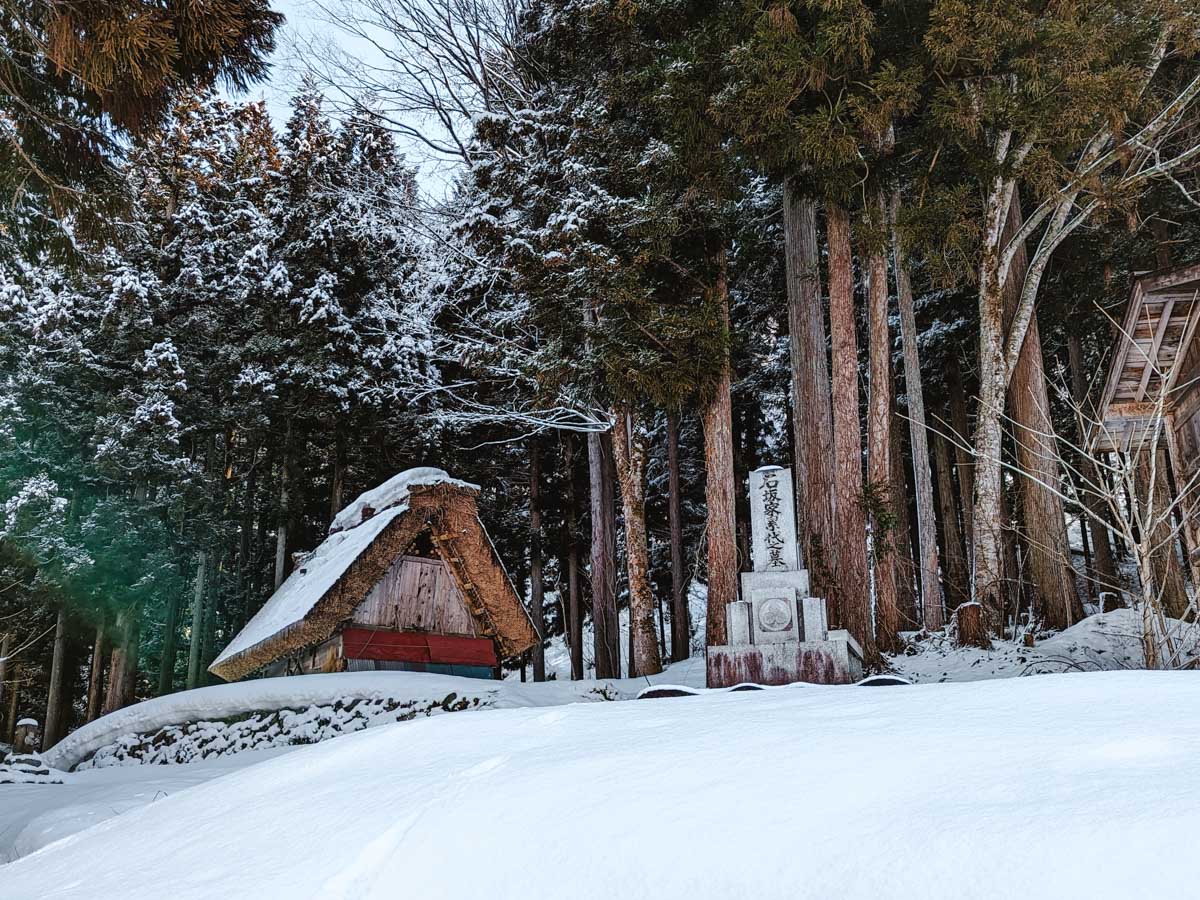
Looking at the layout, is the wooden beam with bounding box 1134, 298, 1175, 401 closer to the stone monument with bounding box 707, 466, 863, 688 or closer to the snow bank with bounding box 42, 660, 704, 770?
the stone monument with bounding box 707, 466, 863, 688

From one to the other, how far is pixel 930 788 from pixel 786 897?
1.35ft

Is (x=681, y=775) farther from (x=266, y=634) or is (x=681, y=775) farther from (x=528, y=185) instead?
(x=528, y=185)

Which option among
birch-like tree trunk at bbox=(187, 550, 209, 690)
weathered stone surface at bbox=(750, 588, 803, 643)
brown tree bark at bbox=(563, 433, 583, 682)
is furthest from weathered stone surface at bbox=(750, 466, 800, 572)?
birch-like tree trunk at bbox=(187, 550, 209, 690)

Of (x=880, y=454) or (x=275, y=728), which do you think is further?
(x=880, y=454)

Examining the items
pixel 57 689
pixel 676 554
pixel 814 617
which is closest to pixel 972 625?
pixel 814 617

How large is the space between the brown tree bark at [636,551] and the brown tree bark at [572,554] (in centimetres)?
444

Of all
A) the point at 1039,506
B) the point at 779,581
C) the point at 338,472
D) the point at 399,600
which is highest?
the point at 338,472

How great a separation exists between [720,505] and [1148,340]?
5302 millimetres

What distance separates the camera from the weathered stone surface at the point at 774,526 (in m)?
9.13

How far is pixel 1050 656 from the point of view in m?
9.47

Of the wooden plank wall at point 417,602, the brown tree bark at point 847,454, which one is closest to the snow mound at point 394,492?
the wooden plank wall at point 417,602

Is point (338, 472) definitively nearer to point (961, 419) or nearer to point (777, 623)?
point (777, 623)

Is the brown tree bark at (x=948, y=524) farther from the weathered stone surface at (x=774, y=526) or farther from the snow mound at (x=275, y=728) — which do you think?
the snow mound at (x=275, y=728)

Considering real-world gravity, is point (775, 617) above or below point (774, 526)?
below
